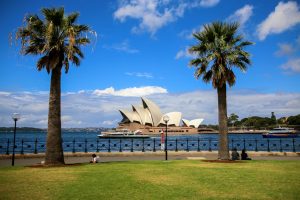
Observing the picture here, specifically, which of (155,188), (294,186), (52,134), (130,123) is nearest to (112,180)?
(155,188)

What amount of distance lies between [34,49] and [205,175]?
474 inches

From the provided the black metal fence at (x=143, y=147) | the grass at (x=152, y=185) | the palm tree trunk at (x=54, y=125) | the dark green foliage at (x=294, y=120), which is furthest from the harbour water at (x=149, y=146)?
the dark green foliage at (x=294, y=120)

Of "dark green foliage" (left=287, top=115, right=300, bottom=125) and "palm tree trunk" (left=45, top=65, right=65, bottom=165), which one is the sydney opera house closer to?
"dark green foliage" (left=287, top=115, right=300, bottom=125)

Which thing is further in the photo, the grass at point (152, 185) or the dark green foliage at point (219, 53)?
the dark green foliage at point (219, 53)

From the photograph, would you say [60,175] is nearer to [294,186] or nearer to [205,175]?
[205,175]

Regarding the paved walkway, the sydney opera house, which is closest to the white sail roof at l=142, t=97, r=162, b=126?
the sydney opera house

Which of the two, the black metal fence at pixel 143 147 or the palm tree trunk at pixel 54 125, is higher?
the palm tree trunk at pixel 54 125

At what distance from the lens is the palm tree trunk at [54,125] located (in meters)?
17.6

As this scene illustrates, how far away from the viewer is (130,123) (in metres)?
133

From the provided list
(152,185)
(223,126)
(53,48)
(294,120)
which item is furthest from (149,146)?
(294,120)

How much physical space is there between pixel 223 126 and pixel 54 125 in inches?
418

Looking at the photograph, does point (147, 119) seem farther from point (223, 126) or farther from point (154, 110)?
point (223, 126)

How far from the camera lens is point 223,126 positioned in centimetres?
2092

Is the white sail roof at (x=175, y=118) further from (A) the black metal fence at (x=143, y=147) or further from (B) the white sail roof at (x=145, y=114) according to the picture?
(A) the black metal fence at (x=143, y=147)
